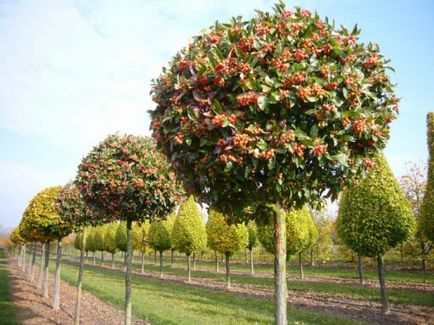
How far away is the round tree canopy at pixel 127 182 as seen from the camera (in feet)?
32.1

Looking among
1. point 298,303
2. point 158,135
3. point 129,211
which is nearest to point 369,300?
point 298,303

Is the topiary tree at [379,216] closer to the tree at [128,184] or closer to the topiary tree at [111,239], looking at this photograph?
the tree at [128,184]

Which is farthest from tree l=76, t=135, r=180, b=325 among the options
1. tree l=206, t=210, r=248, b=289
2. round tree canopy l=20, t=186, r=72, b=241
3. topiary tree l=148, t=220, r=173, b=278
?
topiary tree l=148, t=220, r=173, b=278

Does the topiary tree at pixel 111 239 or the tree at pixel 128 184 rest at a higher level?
the tree at pixel 128 184

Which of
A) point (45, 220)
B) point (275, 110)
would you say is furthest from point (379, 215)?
point (45, 220)

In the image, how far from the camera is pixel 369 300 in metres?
19.7

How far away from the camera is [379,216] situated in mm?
16953

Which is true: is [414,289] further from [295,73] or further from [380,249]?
[295,73]

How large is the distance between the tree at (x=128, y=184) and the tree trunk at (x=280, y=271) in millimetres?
4852

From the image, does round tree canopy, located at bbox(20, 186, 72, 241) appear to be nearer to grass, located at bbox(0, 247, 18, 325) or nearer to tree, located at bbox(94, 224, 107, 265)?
grass, located at bbox(0, 247, 18, 325)

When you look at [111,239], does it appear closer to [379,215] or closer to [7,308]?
[7,308]

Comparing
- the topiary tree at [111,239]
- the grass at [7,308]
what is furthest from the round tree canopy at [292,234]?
the topiary tree at [111,239]

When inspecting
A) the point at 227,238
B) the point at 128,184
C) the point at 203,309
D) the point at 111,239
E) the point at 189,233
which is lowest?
the point at 203,309

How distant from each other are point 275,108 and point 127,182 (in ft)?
20.5
